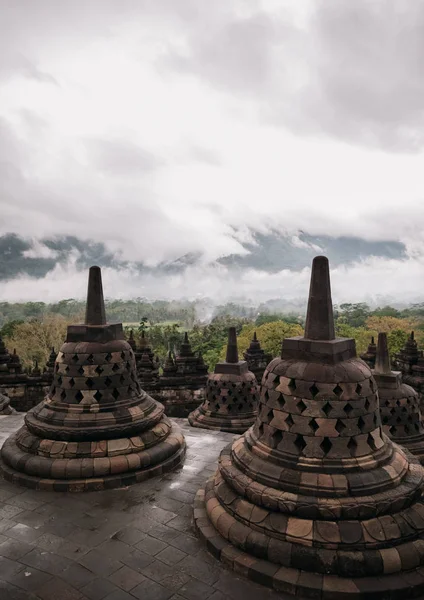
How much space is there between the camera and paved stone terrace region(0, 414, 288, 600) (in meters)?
3.93

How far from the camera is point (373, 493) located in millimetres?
4277

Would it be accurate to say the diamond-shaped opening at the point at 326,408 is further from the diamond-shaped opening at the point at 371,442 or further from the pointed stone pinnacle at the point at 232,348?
the pointed stone pinnacle at the point at 232,348

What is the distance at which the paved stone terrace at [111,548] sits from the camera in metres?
3.93

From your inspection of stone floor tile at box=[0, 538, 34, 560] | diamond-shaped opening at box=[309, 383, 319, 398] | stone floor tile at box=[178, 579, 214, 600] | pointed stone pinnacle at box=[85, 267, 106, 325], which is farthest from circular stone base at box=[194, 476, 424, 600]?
pointed stone pinnacle at box=[85, 267, 106, 325]

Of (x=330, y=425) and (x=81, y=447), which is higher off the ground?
(x=330, y=425)

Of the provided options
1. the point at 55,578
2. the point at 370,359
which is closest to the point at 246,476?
the point at 55,578

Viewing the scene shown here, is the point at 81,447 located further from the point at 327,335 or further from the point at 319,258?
the point at 319,258

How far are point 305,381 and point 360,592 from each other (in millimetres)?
2034

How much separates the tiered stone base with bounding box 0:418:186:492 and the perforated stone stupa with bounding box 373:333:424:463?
5357mm

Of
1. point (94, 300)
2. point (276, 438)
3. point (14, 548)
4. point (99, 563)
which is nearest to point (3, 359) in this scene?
point (94, 300)

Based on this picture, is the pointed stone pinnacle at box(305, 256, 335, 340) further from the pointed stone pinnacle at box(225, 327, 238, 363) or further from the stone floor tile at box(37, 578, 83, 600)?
the pointed stone pinnacle at box(225, 327, 238, 363)

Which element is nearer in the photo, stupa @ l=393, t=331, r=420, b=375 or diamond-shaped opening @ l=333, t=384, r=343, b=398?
diamond-shaped opening @ l=333, t=384, r=343, b=398

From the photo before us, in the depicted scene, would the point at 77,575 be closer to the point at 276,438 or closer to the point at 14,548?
the point at 14,548

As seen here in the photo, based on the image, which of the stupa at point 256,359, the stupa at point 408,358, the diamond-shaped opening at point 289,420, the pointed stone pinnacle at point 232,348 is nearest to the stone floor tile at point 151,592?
the diamond-shaped opening at point 289,420
